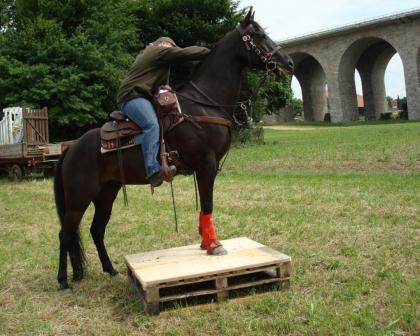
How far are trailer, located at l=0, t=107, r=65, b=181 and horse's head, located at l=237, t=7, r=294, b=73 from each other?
11.9 metres

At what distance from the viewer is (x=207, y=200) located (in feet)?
16.6

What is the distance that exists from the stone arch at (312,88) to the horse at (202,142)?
175 ft

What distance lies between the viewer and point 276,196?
10219 millimetres

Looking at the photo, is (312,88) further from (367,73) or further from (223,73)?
(223,73)

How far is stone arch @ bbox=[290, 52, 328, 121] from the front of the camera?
5719 cm

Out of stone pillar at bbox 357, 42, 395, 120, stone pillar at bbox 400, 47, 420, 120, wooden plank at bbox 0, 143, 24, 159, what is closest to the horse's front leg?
wooden plank at bbox 0, 143, 24, 159

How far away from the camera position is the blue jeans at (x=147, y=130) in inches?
195

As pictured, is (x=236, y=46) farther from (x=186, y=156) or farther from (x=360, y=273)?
(x=360, y=273)

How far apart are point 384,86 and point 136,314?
180ft

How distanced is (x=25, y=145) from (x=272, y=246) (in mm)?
12283

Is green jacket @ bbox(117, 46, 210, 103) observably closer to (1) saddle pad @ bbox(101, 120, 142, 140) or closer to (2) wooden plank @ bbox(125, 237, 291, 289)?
(1) saddle pad @ bbox(101, 120, 142, 140)

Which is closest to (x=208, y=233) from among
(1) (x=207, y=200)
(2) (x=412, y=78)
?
(1) (x=207, y=200)

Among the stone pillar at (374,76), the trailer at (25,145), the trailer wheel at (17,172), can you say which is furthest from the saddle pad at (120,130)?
the stone pillar at (374,76)

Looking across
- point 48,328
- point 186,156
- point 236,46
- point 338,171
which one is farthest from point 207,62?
point 338,171
